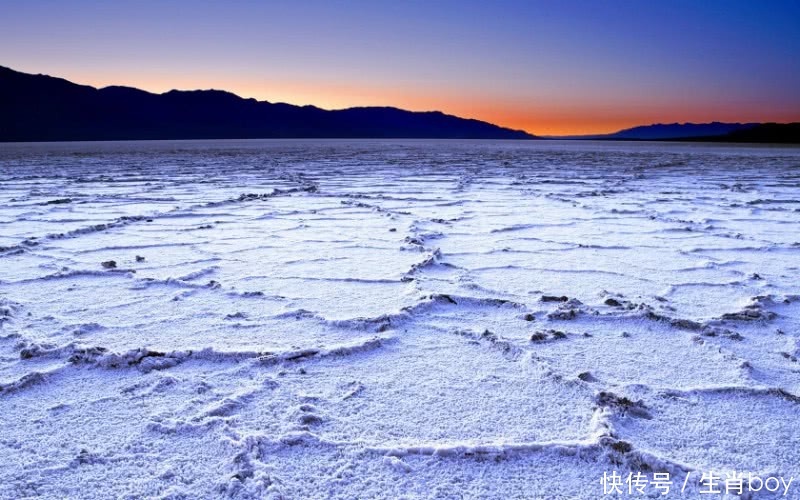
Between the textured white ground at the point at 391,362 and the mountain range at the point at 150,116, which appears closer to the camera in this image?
the textured white ground at the point at 391,362

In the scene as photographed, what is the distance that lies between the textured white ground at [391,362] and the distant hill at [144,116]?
117 meters

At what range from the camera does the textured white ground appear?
115cm

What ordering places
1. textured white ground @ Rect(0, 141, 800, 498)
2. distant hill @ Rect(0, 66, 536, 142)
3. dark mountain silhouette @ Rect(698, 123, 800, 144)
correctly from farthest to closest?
distant hill @ Rect(0, 66, 536, 142), dark mountain silhouette @ Rect(698, 123, 800, 144), textured white ground @ Rect(0, 141, 800, 498)

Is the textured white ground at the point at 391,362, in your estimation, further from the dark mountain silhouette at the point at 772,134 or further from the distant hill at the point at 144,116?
the distant hill at the point at 144,116

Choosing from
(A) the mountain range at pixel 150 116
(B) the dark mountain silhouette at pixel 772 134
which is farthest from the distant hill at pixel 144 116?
(B) the dark mountain silhouette at pixel 772 134

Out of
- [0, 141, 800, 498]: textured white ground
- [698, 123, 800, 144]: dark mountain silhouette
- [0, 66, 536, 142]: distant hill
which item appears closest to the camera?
[0, 141, 800, 498]: textured white ground

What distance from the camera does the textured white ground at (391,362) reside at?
3.76ft

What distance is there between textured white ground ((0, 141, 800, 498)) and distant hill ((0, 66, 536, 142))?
117 metres

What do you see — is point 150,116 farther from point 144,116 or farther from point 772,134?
point 772,134

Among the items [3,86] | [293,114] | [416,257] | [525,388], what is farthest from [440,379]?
[293,114]

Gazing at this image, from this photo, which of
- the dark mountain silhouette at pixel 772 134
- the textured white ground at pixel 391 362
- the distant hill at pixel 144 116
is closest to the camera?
the textured white ground at pixel 391 362

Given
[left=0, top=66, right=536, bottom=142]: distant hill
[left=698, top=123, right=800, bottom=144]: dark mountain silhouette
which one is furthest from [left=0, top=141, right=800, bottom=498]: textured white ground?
[left=0, top=66, right=536, bottom=142]: distant hill

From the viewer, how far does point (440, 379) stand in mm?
1536

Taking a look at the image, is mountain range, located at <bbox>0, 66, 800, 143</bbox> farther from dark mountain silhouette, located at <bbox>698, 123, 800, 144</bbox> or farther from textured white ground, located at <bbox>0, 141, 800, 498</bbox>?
textured white ground, located at <bbox>0, 141, 800, 498</bbox>
